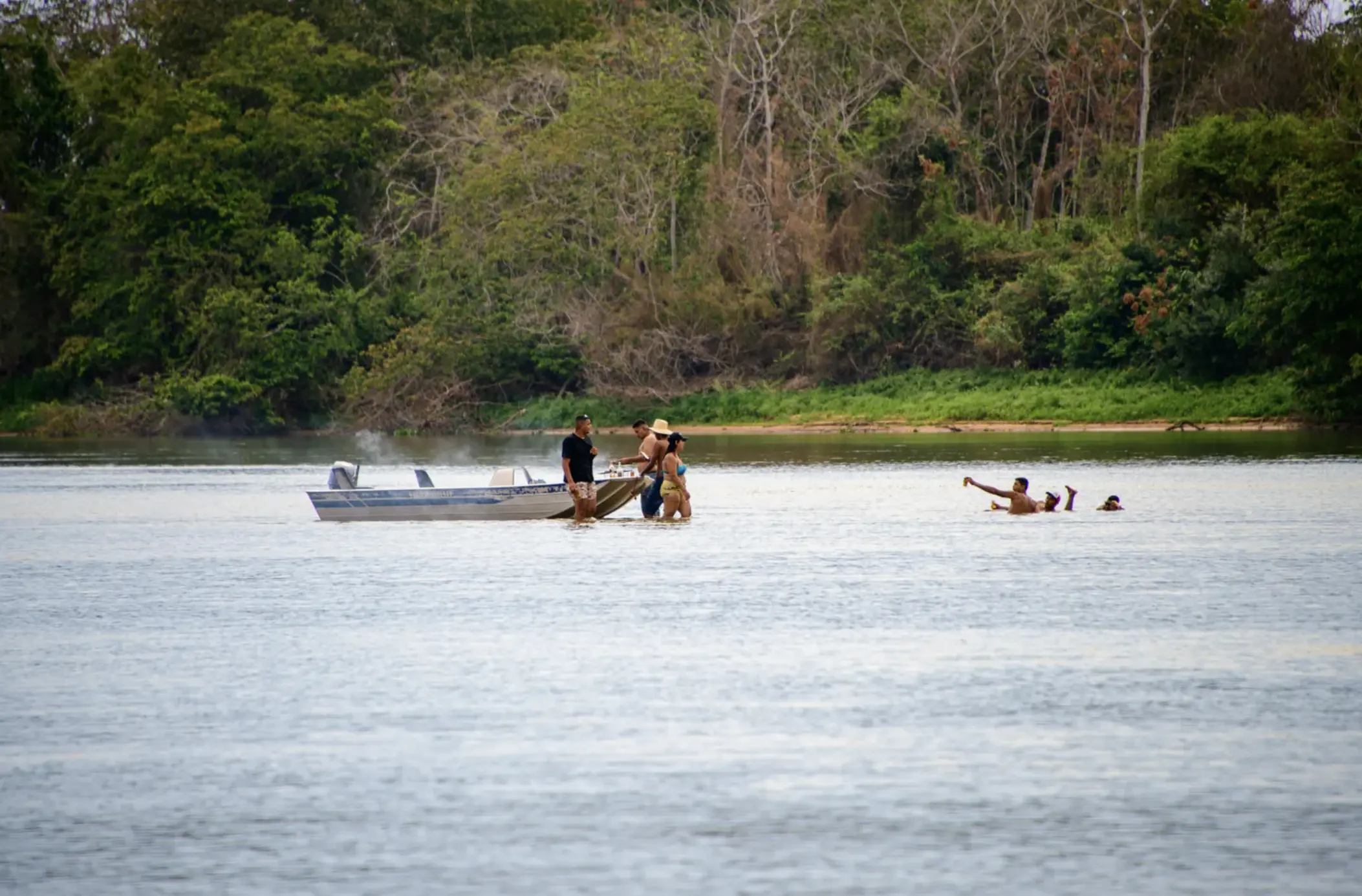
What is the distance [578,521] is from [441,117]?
55596 millimetres

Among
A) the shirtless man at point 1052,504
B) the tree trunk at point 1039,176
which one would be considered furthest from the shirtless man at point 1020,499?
the tree trunk at point 1039,176

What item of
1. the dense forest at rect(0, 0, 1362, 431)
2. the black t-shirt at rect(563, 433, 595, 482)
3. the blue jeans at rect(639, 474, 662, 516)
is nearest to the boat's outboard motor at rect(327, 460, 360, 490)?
the black t-shirt at rect(563, 433, 595, 482)

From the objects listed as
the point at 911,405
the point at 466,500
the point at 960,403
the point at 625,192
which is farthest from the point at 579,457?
the point at 625,192

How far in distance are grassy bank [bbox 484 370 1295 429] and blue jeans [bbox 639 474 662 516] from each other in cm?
3508

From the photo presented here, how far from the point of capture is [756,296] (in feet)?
257

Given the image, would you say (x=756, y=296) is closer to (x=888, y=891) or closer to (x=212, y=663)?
(x=212, y=663)

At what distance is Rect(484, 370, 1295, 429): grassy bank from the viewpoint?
217 feet

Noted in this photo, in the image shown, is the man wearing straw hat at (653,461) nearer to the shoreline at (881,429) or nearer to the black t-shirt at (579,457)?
the black t-shirt at (579,457)

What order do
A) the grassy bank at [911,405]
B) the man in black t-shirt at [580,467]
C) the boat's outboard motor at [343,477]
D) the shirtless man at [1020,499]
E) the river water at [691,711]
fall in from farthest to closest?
the grassy bank at [911,405] < the boat's outboard motor at [343,477] < the shirtless man at [1020,499] < the man in black t-shirt at [580,467] < the river water at [691,711]

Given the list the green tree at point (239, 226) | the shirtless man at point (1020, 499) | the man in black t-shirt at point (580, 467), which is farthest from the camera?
the green tree at point (239, 226)

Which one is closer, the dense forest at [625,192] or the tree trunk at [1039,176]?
the dense forest at [625,192]

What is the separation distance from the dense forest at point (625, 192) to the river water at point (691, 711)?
4021cm

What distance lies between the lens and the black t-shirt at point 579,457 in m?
32.3

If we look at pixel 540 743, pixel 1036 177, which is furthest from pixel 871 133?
pixel 540 743
